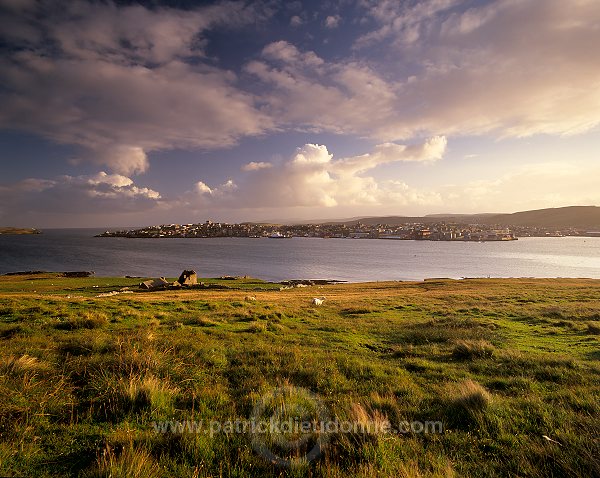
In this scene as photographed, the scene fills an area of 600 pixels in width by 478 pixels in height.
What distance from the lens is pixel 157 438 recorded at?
4789 mm

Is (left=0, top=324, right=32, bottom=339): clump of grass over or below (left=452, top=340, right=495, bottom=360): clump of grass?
over

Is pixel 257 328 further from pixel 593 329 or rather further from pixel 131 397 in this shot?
pixel 593 329

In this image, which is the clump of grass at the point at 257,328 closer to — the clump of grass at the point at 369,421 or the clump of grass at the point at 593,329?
the clump of grass at the point at 369,421

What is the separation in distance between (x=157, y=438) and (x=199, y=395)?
1.74 m

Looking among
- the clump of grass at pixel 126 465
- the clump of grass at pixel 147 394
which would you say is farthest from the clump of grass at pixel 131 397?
the clump of grass at pixel 126 465

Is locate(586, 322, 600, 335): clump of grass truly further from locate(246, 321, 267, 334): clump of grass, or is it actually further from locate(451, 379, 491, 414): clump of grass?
locate(246, 321, 267, 334): clump of grass

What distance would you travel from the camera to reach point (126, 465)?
3.89 m

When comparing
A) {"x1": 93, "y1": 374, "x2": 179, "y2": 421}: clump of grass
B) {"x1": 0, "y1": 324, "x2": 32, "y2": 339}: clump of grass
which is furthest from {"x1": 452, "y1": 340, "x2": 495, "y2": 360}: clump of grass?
{"x1": 0, "y1": 324, "x2": 32, "y2": 339}: clump of grass

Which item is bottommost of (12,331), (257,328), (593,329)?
(593,329)

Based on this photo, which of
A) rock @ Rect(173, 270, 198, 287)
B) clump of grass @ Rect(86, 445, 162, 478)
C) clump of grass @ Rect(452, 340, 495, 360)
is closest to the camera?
clump of grass @ Rect(86, 445, 162, 478)

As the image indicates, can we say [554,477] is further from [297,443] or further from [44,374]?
[44,374]

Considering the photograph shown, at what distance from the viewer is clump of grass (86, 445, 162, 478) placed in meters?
3.73

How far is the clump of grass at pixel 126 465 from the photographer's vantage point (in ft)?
12.2

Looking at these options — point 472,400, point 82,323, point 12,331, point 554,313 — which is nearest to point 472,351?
point 472,400
